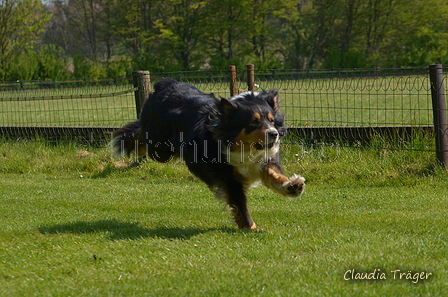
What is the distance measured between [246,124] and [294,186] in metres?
0.84

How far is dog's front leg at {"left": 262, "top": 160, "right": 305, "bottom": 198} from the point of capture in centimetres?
489

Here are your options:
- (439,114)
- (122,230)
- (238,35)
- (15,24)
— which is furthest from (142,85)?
(238,35)

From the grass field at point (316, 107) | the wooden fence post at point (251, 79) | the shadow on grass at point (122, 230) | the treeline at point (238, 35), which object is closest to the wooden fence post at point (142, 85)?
the grass field at point (316, 107)

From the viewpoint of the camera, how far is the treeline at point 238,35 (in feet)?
116

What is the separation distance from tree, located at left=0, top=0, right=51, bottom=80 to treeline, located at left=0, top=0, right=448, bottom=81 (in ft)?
0.22

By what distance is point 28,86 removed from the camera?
13.1 m

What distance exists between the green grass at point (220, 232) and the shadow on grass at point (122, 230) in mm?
12

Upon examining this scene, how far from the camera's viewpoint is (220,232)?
16.8ft

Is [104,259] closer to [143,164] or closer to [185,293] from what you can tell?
[185,293]

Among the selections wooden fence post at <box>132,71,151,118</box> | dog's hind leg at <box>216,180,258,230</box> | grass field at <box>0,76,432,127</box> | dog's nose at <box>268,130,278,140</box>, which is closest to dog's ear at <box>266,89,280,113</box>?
dog's nose at <box>268,130,278,140</box>

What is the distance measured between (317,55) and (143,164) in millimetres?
34431

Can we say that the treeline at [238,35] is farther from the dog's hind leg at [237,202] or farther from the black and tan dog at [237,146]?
the dog's hind leg at [237,202]

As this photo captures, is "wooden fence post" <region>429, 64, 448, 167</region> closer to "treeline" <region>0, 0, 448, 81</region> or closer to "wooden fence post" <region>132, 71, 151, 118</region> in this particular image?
"wooden fence post" <region>132, 71, 151, 118</region>

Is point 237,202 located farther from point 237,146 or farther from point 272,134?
point 272,134
